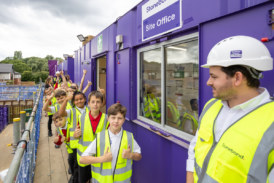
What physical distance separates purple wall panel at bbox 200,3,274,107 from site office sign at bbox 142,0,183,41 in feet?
1.46

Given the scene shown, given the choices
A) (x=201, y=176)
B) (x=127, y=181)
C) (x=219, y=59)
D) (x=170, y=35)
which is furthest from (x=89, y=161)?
(x=170, y=35)

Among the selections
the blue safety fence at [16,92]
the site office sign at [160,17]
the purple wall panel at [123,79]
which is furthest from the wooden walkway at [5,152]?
the blue safety fence at [16,92]

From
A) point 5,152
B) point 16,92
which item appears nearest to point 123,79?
point 5,152

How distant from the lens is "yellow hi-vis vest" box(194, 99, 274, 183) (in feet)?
2.78

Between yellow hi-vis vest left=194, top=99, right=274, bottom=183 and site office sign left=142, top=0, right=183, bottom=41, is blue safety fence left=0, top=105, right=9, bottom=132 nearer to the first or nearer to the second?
site office sign left=142, top=0, right=183, bottom=41

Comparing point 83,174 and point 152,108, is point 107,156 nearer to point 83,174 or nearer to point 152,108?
point 83,174

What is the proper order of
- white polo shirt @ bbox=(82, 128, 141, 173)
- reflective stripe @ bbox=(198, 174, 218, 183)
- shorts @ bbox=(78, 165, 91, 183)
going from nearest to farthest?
reflective stripe @ bbox=(198, 174, 218, 183)
white polo shirt @ bbox=(82, 128, 141, 173)
shorts @ bbox=(78, 165, 91, 183)

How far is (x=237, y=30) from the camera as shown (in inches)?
57.9

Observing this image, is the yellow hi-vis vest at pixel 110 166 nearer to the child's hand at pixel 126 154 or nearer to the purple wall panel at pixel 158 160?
the child's hand at pixel 126 154

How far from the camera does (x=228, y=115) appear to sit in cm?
114

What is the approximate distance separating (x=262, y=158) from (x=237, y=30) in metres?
1.02

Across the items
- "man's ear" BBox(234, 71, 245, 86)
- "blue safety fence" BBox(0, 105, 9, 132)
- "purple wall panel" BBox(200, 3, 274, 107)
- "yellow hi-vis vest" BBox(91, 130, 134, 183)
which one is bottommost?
"blue safety fence" BBox(0, 105, 9, 132)

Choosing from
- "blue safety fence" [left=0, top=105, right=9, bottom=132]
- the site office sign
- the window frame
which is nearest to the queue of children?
the window frame

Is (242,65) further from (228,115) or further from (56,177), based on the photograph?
(56,177)
